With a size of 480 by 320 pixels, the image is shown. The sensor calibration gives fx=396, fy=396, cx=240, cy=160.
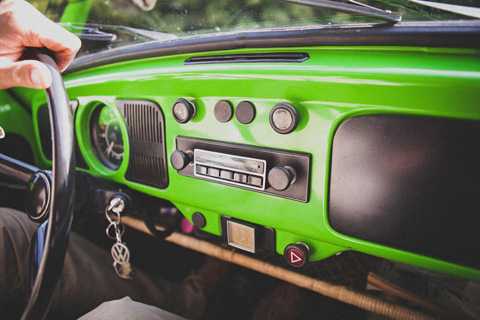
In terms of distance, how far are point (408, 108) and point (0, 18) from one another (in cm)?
79

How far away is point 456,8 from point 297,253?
0.65m

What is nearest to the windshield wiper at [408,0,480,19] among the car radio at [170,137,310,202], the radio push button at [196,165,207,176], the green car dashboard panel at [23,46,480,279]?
the green car dashboard panel at [23,46,480,279]

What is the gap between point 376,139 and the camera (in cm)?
81

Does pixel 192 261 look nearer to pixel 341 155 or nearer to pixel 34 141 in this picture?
pixel 34 141

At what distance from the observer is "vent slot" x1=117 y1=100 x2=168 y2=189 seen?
1.18 metres

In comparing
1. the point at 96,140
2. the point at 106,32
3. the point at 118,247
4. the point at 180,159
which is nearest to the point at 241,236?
the point at 180,159

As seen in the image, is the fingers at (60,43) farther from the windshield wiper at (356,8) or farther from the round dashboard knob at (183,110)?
the windshield wiper at (356,8)

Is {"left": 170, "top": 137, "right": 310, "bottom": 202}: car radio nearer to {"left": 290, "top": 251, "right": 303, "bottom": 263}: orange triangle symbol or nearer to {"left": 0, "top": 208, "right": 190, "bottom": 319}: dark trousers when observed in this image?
{"left": 290, "top": 251, "right": 303, "bottom": 263}: orange triangle symbol

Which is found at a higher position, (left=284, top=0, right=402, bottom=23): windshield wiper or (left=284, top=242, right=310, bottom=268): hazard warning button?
(left=284, top=0, right=402, bottom=23): windshield wiper

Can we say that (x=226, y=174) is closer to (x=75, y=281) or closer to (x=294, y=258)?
(x=294, y=258)

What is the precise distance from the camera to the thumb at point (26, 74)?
74cm

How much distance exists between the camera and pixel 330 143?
0.86 m

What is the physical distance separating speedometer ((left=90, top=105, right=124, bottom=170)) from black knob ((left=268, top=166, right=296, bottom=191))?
66cm

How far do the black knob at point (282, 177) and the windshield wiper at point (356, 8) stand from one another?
→ 1.18 feet
